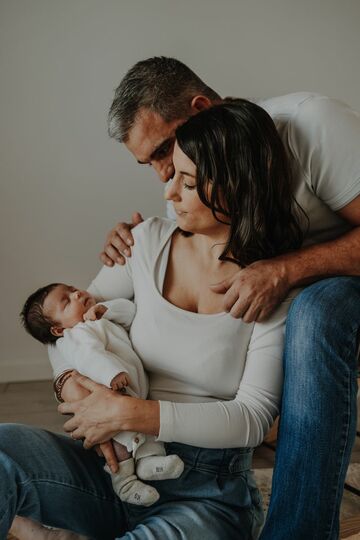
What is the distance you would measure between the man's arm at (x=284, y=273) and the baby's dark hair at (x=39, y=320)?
462 mm

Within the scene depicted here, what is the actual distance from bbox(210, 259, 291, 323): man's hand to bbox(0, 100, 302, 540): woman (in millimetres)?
27

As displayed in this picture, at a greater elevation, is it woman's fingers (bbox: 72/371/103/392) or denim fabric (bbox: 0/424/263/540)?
woman's fingers (bbox: 72/371/103/392)

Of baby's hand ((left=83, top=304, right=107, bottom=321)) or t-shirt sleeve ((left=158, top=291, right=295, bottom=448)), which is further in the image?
baby's hand ((left=83, top=304, right=107, bottom=321))

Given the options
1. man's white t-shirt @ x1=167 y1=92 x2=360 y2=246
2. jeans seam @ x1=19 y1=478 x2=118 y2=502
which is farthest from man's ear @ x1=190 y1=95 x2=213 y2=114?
jeans seam @ x1=19 y1=478 x2=118 y2=502

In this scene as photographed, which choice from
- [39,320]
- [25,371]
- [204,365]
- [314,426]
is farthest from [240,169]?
[25,371]

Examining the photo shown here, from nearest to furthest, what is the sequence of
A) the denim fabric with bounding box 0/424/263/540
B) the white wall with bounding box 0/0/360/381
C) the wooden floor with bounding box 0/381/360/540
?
the denim fabric with bounding box 0/424/263/540
the wooden floor with bounding box 0/381/360/540
the white wall with bounding box 0/0/360/381

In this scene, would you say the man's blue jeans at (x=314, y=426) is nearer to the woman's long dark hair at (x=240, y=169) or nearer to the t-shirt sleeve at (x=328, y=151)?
the woman's long dark hair at (x=240, y=169)

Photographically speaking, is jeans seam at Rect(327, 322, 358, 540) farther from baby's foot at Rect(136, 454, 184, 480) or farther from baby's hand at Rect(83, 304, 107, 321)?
baby's hand at Rect(83, 304, 107, 321)

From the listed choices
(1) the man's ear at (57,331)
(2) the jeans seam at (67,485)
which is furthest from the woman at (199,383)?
(1) the man's ear at (57,331)

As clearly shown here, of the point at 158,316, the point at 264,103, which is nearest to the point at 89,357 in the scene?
the point at 158,316

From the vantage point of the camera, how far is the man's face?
1.66 meters

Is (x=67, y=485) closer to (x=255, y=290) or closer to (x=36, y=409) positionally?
(x=255, y=290)

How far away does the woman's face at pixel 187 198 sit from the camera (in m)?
1.30

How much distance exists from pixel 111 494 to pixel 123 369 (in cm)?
25
